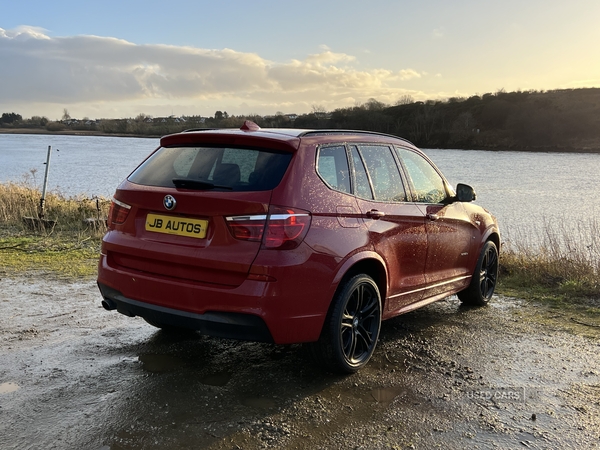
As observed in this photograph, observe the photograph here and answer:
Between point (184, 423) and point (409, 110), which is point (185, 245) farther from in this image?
point (409, 110)

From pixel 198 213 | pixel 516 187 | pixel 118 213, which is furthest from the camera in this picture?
pixel 516 187

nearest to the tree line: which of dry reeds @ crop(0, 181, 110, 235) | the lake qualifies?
the lake

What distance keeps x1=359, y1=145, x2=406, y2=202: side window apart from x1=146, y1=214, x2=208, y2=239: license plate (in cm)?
148

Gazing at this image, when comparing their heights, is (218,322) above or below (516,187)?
below

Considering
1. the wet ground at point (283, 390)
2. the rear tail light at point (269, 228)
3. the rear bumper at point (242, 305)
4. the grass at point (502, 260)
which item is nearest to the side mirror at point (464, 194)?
the wet ground at point (283, 390)

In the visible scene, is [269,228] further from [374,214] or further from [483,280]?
[483,280]

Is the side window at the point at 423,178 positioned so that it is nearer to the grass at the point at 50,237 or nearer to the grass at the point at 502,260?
the grass at the point at 502,260

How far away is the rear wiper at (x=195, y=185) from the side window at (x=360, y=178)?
1092 millimetres

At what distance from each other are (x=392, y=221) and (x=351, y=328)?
0.91 metres

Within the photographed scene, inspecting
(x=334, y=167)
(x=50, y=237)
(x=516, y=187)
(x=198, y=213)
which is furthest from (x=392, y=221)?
(x=516, y=187)

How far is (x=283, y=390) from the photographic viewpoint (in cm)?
361

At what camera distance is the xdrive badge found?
11.4 feet

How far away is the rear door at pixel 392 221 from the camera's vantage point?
4.04m

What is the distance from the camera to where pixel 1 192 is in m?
13.4
